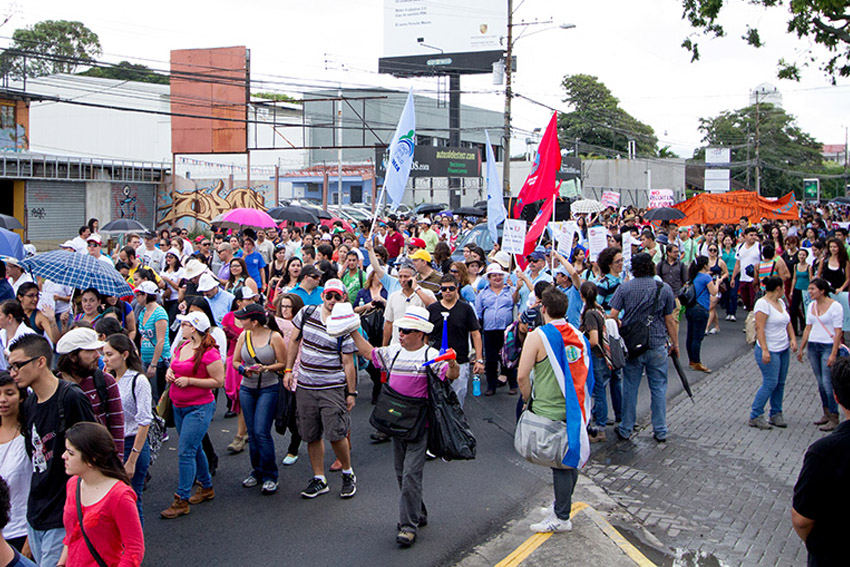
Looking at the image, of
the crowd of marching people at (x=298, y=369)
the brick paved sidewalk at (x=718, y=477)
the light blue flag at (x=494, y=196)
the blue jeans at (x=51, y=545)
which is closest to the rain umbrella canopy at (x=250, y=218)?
the crowd of marching people at (x=298, y=369)

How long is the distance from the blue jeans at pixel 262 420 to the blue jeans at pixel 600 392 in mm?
3433

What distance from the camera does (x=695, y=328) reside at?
11.8 meters

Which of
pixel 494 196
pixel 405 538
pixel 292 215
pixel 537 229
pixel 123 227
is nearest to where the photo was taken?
pixel 405 538

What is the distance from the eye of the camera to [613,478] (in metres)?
7.15

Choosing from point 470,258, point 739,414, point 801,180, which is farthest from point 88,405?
point 801,180

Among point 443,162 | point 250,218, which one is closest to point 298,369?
point 250,218

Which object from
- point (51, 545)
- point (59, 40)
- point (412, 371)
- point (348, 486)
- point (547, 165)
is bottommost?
point (348, 486)

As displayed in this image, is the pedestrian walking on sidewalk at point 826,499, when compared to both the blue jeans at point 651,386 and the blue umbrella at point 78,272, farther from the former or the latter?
the blue umbrella at point 78,272

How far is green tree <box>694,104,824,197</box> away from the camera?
7462 cm

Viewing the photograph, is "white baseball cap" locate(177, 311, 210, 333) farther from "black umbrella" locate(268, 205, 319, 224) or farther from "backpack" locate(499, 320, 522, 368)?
"black umbrella" locate(268, 205, 319, 224)

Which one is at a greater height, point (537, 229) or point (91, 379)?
point (537, 229)

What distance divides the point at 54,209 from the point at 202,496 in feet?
86.2

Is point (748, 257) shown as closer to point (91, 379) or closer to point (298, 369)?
point (298, 369)

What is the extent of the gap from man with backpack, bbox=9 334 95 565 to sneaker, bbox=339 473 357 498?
2.70 meters
